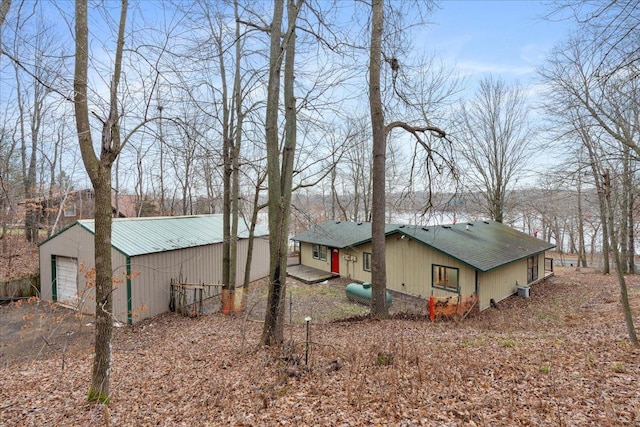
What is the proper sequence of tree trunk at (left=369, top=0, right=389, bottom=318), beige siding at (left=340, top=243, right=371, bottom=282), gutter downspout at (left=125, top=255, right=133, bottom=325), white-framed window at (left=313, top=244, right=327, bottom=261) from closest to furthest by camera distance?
tree trunk at (left=369, top=0, right=389, bottom=318)
gutter downspout at (left=125, top=255, right=133, bottom=325)
beige siding at (left=340, top=243, right=371, bottom=282)
white-framed window at (left=313, top=244, right=327, bottom=261)

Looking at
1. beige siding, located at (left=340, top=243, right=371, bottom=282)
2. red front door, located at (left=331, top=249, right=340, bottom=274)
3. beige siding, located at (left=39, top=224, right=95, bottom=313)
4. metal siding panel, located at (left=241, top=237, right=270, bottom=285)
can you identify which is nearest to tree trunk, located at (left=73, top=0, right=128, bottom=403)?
beige siding, located at (left=39, top=224, right=95, bottom=313)

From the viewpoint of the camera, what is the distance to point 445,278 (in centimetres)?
1259

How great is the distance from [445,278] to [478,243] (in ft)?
9.83

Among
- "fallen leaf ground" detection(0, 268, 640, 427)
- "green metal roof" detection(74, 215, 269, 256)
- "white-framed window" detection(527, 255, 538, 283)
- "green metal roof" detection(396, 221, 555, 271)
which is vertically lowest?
"white-framed window" detection(527, 255, 538, 283)

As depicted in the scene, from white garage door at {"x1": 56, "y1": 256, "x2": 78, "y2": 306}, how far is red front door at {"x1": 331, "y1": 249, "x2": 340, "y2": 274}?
1142cm

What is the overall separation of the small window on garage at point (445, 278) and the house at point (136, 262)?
7.81 metres

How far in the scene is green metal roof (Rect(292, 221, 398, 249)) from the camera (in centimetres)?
1670

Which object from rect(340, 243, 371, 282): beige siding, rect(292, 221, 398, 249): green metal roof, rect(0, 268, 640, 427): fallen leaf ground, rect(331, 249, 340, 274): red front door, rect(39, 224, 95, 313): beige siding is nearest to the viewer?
rect(0, 268, 640, 427): fallen leaf ground

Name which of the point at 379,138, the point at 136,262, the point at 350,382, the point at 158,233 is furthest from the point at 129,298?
the point at 379,138

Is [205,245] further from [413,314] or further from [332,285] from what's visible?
[413,314]

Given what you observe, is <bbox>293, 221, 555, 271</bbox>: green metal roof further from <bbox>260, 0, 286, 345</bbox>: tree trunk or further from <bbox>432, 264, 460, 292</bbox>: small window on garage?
<bbox>260, 0, 286, 345</bbox>: tree trunk

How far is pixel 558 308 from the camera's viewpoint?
1193 centimetres

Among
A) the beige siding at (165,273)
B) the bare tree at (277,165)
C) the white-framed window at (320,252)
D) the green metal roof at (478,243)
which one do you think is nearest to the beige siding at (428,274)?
the green metal roof at (478,243)

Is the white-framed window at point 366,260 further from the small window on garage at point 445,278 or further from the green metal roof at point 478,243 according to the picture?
the small window on garage at point 445,278
